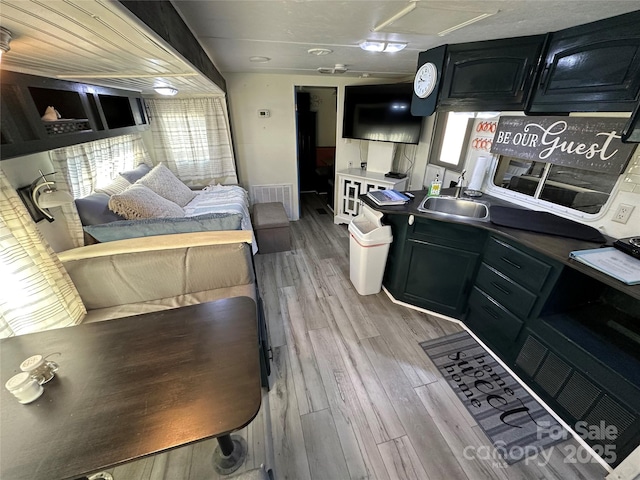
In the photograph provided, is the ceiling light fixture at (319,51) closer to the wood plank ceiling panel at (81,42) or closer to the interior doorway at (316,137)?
the wood plank ceiling panel at (81,42)

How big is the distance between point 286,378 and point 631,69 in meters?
2.55

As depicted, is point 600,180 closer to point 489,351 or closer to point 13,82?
point 489,351

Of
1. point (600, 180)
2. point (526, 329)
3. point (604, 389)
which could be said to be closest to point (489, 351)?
point (526, 329)

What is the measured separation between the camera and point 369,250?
2.26m

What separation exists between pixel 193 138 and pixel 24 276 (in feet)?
8.78

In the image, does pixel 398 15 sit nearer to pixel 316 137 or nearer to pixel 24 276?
pixel 24 276

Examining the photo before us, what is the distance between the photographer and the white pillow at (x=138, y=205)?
193 cm

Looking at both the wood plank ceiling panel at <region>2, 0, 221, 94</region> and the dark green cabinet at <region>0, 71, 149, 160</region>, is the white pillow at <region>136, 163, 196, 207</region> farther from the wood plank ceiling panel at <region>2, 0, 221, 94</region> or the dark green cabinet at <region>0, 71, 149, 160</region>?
the wood plank ceiling panel at <region>2, 0, 221, 94</region>

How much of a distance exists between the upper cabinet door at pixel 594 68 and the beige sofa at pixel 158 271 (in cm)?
213

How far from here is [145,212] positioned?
6.66 feet

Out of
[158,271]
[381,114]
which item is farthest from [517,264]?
[381,114]

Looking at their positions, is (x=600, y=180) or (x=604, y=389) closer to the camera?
(x=604, y=389)

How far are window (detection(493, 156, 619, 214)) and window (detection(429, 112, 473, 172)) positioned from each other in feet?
1.50

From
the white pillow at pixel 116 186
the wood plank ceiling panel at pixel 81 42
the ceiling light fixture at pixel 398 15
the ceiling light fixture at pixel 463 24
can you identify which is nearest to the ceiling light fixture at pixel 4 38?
the wood plank ceiling panel at pixel 81 42
